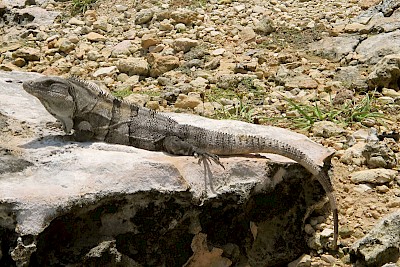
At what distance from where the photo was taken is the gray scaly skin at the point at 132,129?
486 cm

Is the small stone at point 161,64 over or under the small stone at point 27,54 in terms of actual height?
over

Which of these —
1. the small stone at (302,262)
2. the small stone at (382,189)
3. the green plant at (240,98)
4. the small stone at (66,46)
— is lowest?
the small stone at (66,46)

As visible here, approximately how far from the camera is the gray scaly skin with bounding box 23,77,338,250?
486cm

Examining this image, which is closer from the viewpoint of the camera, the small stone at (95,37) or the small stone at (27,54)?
the small stone at (27,54)

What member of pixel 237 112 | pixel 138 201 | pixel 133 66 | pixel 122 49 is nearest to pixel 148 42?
pixel 122 49

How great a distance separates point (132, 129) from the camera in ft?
16.4

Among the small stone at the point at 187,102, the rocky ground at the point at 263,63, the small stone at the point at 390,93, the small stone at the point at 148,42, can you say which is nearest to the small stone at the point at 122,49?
the rocky ground at the point at 263,63

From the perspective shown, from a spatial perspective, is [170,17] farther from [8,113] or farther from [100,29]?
[8,113]

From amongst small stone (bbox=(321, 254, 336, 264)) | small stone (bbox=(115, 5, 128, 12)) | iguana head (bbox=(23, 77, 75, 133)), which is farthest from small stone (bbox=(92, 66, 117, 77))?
small stone (bbox=(321, 254, 336, 264))

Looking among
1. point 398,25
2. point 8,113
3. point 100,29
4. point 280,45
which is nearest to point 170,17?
point 100,29

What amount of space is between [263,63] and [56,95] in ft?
13.7

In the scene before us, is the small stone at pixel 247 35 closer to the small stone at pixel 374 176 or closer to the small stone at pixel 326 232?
the small stone at pixel 374 176

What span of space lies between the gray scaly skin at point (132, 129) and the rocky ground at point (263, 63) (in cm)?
84

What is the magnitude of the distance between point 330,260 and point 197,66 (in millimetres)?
4187
